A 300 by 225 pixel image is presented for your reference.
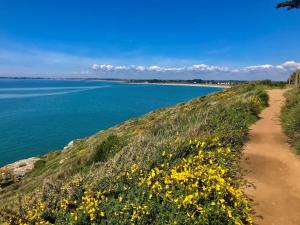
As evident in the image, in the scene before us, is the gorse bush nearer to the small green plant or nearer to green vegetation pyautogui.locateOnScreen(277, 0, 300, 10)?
the small green plant

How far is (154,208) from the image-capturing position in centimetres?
552

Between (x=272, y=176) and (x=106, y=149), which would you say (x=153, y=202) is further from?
(x=106, y=149)

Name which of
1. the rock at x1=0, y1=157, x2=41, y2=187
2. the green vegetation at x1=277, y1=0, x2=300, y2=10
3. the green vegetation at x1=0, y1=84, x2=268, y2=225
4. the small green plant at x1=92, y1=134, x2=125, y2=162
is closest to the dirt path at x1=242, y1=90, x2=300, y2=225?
the green vegetation at x1=0, y1=84, x2=268, y2=225

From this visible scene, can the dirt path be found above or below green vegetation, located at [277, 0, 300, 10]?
below

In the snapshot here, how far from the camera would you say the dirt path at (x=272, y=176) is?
5.86m

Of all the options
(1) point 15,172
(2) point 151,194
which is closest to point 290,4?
(2) point 151,194

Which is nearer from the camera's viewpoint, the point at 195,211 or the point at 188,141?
the point at 195,211

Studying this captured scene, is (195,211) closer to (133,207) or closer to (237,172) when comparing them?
(133,207)

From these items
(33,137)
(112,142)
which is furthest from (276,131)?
(33,137)

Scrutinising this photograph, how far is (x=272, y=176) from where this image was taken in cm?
773

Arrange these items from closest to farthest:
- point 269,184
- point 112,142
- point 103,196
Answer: point 103,196
point 269,184
point 112,142

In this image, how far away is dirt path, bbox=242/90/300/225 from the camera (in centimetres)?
586

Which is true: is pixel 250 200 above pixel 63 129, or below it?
above

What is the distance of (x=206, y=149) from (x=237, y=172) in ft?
4.43
